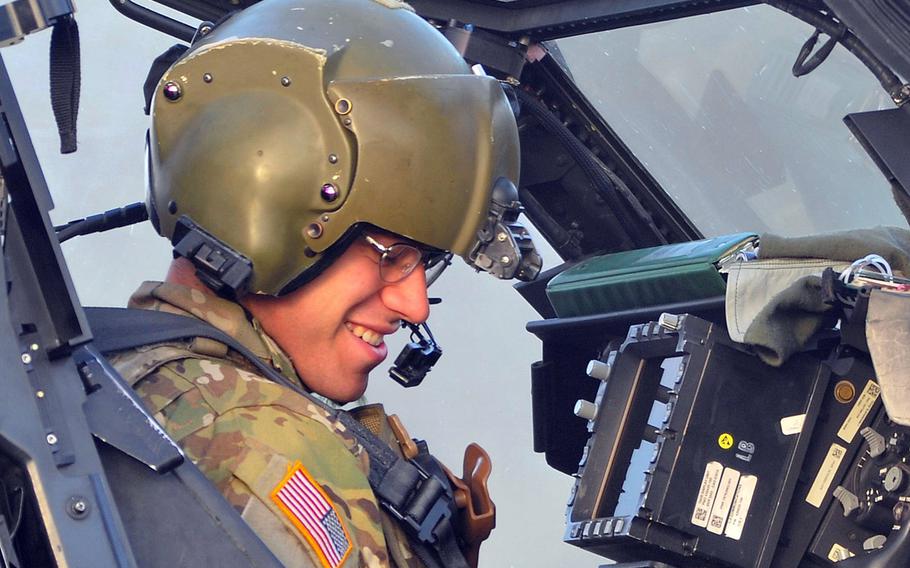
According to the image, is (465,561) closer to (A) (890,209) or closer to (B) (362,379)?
(B) (362,379)

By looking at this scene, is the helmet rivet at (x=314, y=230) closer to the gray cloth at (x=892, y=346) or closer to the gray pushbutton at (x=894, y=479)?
the gray cloth at (x=892, y=346)

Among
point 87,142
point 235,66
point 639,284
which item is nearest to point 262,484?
point 235,66

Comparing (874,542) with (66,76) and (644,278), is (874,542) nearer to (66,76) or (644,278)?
(644,278)

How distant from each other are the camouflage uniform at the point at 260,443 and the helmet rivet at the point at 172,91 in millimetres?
406

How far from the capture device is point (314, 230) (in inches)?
85.8

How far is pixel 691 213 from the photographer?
3025 millimetres

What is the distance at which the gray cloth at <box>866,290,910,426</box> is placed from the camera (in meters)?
1.97

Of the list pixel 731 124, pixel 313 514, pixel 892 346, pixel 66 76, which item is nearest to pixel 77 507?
pixel 313 514

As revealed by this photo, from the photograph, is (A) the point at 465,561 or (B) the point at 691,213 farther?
(B) the point at 691,213

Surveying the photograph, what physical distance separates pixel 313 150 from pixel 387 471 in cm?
52

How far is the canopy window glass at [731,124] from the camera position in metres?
2.83

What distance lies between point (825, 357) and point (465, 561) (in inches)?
27.4

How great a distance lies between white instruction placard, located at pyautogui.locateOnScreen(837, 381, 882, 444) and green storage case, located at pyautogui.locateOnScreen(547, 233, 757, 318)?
0.31m

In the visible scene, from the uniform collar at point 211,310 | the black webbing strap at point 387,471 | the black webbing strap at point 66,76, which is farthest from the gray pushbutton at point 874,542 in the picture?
the black webbing strap at point 66,76
